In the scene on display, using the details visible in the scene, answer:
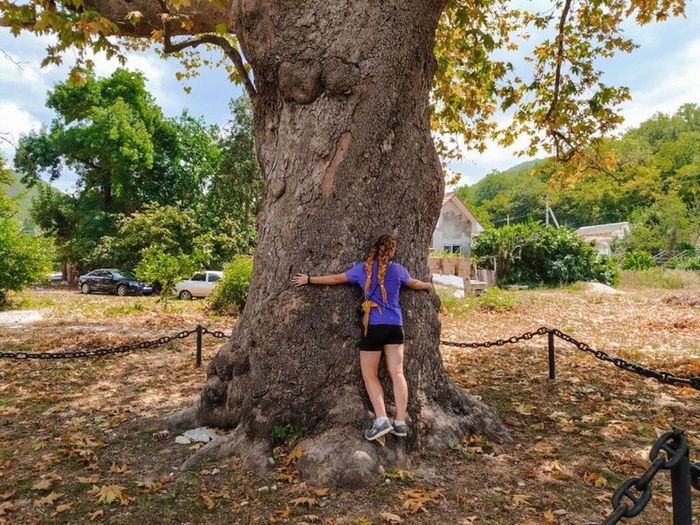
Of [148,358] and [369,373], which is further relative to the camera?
[148,358]

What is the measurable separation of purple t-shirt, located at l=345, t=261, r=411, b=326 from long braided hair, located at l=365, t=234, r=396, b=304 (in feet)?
0.10

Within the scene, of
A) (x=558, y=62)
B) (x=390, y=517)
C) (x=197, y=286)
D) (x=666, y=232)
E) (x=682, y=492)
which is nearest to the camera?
(x=682, y=492)

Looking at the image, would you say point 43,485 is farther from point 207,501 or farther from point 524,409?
point 524,409

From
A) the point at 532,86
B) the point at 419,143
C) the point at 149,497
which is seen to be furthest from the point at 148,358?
the point at 532,86

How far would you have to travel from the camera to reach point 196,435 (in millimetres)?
4695

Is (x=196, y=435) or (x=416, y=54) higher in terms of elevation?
(x=416, y=54)

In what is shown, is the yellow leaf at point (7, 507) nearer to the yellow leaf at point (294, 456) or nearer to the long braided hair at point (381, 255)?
the yellow leaf at point (294, 456)

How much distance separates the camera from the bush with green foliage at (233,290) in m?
14.5

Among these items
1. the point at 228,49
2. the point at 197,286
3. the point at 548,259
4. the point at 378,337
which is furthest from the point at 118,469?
the point at 548,259

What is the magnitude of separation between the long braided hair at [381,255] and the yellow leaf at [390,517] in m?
1.71

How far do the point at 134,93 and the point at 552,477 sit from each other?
39265 mm

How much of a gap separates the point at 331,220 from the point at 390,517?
2440mm

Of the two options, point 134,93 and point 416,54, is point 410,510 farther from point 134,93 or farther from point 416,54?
point 134,93

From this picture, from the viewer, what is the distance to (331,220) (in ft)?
14.3
